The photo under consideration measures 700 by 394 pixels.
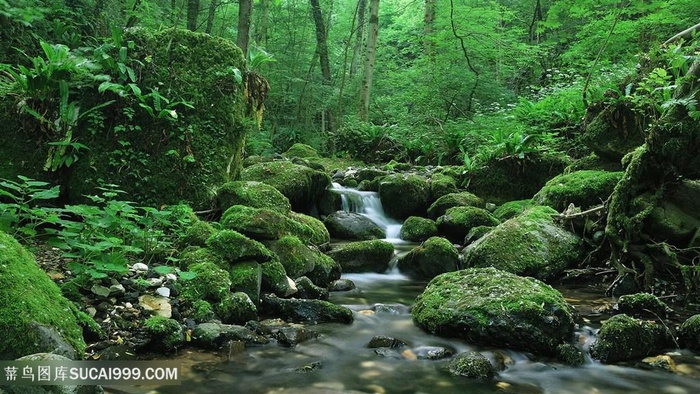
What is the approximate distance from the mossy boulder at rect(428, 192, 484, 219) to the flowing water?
5.24 m

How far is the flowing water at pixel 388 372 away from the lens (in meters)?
3.42

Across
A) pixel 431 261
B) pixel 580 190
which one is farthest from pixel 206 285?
pixel 580 190

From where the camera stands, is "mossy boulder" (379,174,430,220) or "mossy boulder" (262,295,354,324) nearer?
"mossy boulder" (262,295,354,324)

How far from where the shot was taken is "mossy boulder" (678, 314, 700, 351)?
4.04 meters

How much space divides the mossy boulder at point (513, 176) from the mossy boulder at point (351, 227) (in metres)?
2.99

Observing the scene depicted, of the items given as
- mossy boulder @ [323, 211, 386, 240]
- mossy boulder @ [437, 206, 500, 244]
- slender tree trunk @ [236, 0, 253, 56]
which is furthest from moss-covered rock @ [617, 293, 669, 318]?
slender tree trunk @ [236, 0, 253, 56]

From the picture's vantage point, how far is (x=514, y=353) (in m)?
4.07

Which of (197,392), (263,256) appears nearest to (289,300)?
(263,256)

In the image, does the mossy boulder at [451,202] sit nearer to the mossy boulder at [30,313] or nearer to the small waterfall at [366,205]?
the small waterfall at [366,205]

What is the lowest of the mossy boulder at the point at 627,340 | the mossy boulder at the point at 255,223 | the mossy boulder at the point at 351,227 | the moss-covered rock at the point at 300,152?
the mossy boulder at the point at 627,340

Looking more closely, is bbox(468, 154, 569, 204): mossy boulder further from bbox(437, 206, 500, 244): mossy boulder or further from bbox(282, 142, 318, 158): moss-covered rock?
bbox(282, 142, 318, 158): moss-covered rock

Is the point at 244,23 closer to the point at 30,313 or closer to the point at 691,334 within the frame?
the point at 30,313

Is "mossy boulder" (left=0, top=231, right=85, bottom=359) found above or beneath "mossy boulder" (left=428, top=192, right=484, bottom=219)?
beneath

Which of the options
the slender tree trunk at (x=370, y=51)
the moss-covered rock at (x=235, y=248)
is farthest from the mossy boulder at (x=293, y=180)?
the slender tree trunk at (x=370, y=51)
